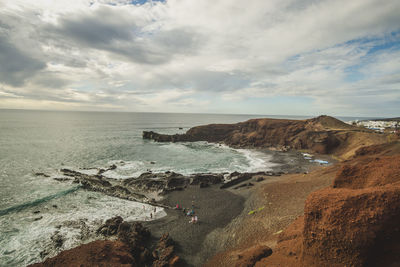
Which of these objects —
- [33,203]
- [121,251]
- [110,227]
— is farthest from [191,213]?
[33,203]

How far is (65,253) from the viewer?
33.7 ft

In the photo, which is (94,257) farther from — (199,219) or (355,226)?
(355,226)

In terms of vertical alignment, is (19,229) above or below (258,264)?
below

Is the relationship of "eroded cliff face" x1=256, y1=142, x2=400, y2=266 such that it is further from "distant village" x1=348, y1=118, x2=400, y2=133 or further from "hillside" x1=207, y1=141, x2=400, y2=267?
"distant village" x1=348, y1=118, x2=400, y2=133

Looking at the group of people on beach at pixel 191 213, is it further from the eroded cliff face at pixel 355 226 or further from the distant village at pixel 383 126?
the distant village at pixel 383 126

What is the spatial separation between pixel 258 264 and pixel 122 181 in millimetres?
24455

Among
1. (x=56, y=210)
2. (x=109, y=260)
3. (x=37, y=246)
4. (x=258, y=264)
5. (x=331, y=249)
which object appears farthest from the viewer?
(x=56, y=210)

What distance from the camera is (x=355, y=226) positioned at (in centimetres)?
604

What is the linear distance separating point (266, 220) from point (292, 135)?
47804 millimetres

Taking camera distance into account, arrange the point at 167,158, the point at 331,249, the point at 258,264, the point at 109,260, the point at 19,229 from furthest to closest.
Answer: the point at 167,158
the point at 19,229
the point at 109,260
the point at 258,264
the point at 331,249

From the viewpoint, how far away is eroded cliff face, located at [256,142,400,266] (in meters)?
5.75

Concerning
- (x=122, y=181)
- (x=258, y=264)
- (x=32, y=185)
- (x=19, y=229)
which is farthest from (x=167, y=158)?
(x=258, y=264)

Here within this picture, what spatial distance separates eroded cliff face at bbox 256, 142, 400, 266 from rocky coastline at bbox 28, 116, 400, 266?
26 mm

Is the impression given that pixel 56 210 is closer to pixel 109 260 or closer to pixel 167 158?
pixel 109 260
